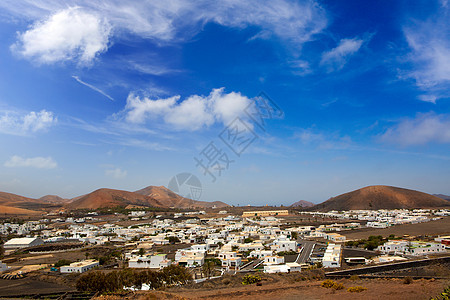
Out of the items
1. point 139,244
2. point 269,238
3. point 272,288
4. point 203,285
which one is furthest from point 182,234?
point 272,288

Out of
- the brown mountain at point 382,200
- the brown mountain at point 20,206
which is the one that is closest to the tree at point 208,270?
the brown mountain at point 382,200

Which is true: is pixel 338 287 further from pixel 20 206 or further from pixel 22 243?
pixel 20 206

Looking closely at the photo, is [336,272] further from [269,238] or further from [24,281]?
[269,238]

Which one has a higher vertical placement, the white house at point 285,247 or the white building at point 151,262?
the white house at point 285,247

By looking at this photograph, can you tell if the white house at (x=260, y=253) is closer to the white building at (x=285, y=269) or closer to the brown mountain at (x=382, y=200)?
the white building at (x=285, y=269)

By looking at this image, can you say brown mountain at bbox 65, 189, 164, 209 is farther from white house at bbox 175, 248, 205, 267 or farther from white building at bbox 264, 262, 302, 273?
white building at bbox 264, 262, 302, 273

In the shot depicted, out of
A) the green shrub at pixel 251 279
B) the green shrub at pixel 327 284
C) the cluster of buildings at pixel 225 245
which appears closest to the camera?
the green shrub at pixel 327 284

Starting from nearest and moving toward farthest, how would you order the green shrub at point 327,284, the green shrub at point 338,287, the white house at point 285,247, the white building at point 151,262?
the green shrub at point 338,287, the green shrub at point 327,284, the white building at point 151,262, the white house at point 285,247
